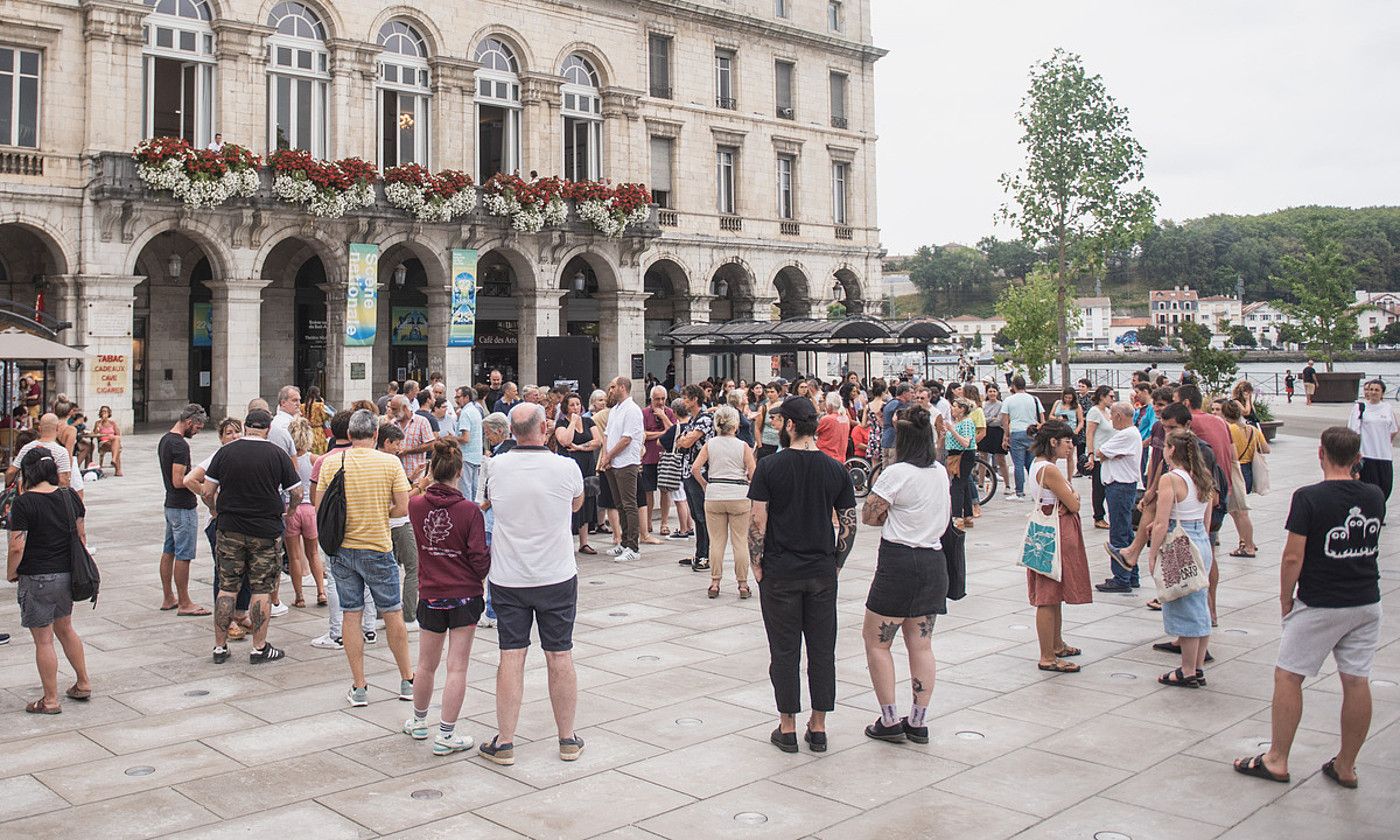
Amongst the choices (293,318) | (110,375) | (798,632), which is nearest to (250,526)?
(798,632)

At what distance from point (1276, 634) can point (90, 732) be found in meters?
9.02

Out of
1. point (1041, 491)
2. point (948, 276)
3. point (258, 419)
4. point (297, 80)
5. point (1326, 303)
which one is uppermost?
point (948, 276)

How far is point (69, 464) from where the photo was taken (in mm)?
11047

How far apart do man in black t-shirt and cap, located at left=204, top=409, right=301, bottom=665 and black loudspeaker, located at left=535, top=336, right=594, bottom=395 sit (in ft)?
66.0

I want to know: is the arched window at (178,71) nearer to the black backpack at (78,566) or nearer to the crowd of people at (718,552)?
the crowd of people at (718,552)

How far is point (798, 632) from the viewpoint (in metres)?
7.10

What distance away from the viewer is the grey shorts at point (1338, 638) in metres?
6.38

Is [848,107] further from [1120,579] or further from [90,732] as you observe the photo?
[90,732]

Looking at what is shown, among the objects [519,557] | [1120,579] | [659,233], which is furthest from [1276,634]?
[659,233]

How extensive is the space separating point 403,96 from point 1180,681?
96.3 ft

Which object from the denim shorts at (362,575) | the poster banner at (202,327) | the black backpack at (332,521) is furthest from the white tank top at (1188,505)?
the poster banner at (202,327)

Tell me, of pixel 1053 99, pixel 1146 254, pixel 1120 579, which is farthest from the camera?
pixel 1146 254

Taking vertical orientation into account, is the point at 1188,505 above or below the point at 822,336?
below

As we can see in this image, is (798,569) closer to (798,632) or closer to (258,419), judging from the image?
(798,632)
